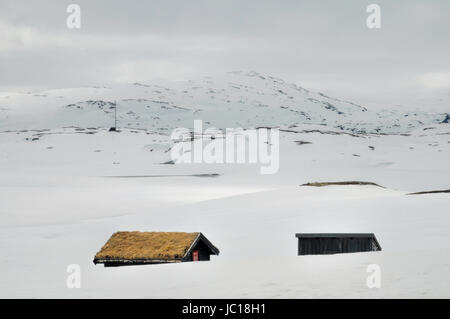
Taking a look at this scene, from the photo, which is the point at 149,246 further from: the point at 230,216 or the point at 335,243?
the point at 230,216

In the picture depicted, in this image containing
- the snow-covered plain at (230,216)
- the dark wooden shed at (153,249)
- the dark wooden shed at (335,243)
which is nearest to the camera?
the snow-covered plain at (230,216)

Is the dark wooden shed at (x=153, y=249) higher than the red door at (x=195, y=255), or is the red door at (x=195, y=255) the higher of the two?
the dark wooden shed at (x=153, y=249)

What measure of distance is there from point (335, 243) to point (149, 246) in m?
7.45

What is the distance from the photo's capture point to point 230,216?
4547cm

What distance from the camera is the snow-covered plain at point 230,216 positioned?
1989cm

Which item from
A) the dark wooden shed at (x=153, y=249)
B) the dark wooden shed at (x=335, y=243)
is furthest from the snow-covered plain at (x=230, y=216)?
the dark wooden shed at (x=335, y=243)

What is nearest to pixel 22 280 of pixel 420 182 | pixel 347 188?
pixel 347 188

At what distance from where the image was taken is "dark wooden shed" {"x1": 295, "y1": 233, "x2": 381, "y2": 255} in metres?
26.8

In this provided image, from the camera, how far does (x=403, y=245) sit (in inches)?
1179

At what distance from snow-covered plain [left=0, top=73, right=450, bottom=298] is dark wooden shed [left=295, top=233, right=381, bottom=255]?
1.22 metres

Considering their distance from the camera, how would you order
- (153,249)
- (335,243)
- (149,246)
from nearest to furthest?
(153,249) < (149,246) < (335,243)

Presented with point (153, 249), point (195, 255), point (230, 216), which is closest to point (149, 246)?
point (153, 249)

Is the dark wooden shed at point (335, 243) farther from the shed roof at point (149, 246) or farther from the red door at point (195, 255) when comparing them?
the red door at point (195, 255)
